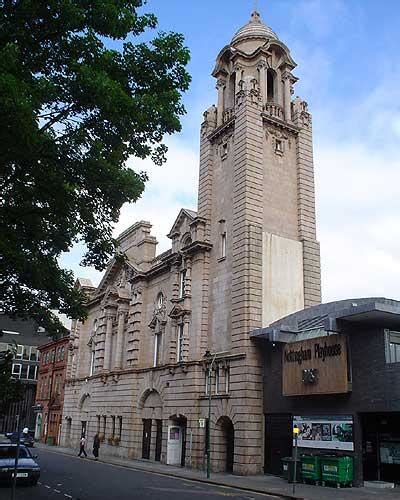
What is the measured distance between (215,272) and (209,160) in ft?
28.7

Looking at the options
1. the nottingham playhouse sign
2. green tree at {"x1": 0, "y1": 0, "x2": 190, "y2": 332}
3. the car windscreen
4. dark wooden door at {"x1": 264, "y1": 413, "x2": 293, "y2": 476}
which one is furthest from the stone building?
green tree at {"x1": 0, "y1": 0, "x2": 190, "y2": 332}

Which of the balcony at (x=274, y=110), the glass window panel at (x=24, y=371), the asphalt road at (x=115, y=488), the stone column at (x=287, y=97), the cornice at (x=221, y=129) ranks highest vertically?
the stone column at (x=287, y=97)

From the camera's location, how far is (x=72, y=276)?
19.6 m

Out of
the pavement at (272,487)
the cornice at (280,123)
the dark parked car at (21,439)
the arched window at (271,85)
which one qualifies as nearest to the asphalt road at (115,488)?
the pavement at (272,487)

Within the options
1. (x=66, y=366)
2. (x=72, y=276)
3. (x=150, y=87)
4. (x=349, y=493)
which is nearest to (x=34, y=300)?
(x=72, y=276)

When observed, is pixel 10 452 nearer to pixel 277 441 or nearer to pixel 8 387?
pixel 8 387

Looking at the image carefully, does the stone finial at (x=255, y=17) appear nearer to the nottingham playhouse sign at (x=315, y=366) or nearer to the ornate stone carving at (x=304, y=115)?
the ornate stone carving at (x=304, y=115)

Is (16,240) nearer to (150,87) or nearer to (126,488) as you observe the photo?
(150,87)

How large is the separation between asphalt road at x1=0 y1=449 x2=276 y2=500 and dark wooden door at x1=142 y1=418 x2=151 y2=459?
1028 cm

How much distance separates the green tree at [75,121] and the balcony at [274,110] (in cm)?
2327

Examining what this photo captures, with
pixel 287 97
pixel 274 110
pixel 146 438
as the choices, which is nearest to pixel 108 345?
pixel 146 438

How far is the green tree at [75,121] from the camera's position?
1348 cm

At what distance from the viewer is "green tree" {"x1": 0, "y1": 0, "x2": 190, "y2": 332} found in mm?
13477

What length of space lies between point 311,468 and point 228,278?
12.7 metres
